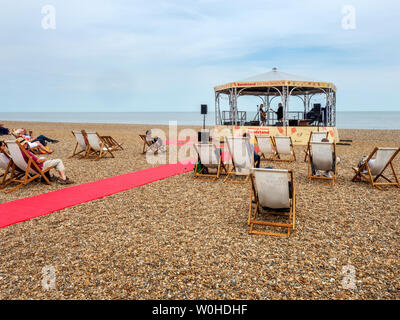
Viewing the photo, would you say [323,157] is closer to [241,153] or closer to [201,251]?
[241,153]

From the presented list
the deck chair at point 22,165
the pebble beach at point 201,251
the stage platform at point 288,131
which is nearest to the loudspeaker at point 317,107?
the stage platform at point 288,131

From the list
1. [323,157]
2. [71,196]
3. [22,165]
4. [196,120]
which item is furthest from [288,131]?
[196,120]

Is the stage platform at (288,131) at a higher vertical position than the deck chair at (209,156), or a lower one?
higher

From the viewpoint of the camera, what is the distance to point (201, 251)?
305 cm

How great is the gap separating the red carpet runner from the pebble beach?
0.24 meters

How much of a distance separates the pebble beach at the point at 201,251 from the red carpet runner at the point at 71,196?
0.78ft

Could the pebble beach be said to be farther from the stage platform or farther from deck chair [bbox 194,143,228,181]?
the stage platform

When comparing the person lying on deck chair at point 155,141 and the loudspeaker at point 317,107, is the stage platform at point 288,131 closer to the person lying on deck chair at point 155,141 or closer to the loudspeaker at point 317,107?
the loudspeaker at point 317,107

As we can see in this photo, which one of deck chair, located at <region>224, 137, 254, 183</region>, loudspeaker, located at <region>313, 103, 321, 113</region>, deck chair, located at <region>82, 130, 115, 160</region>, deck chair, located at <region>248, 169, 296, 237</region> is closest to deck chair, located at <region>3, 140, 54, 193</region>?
deck chair, located at <region>82, 130, 115, 160</region>

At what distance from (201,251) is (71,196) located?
3094mm

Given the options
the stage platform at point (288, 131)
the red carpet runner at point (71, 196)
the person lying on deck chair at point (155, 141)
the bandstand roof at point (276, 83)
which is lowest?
the red carpet runner at point (71, 196)

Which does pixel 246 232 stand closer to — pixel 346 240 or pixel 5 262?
pixel 346 240

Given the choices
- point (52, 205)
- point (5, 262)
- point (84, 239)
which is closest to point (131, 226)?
point (84, 239)

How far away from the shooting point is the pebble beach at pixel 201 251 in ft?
7.91
